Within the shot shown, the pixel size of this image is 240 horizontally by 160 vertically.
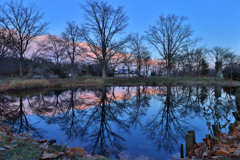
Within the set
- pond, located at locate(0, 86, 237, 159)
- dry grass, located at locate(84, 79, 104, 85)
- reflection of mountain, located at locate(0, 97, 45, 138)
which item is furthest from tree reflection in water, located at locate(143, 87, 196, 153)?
dry grass, located at locate(84, 79, 104, 85)

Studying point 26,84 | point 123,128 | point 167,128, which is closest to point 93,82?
point 26,84

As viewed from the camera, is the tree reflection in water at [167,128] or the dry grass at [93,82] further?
the dry grass at [93,82]

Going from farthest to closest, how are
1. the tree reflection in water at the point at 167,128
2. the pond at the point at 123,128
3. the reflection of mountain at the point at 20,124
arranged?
the reflection of mountain at the point at 20,124 → the tree reflection in water at the point at 167,128 → the pond at the point at 123,128

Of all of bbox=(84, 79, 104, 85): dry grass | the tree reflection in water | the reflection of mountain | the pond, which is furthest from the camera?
bbox=(84, 79, 104, 85): dry grass

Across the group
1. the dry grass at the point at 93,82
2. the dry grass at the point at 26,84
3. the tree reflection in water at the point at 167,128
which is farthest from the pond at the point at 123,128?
the dry grass at the point at 93,82

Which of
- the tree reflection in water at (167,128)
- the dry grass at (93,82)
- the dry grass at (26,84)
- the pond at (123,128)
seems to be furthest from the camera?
the dry grass at (93,82)

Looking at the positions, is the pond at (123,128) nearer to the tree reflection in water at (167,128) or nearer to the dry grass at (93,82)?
the tree reflection in water at (167,128)

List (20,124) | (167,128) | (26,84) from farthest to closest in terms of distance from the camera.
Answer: (26,84)
(20,124)
(167,128)

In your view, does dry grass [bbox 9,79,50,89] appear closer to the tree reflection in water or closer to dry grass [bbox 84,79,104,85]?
dry grass [bbox 84,79,104,85]

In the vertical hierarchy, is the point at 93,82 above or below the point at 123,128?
above

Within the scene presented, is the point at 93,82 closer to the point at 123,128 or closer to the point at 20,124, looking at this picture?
the point at 20,124

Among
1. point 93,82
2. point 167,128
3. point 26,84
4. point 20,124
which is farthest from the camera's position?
point 93,82

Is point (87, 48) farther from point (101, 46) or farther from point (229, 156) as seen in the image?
point (229, 156)

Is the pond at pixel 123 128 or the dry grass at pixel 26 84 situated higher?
the dry grass at pixel 26 84
